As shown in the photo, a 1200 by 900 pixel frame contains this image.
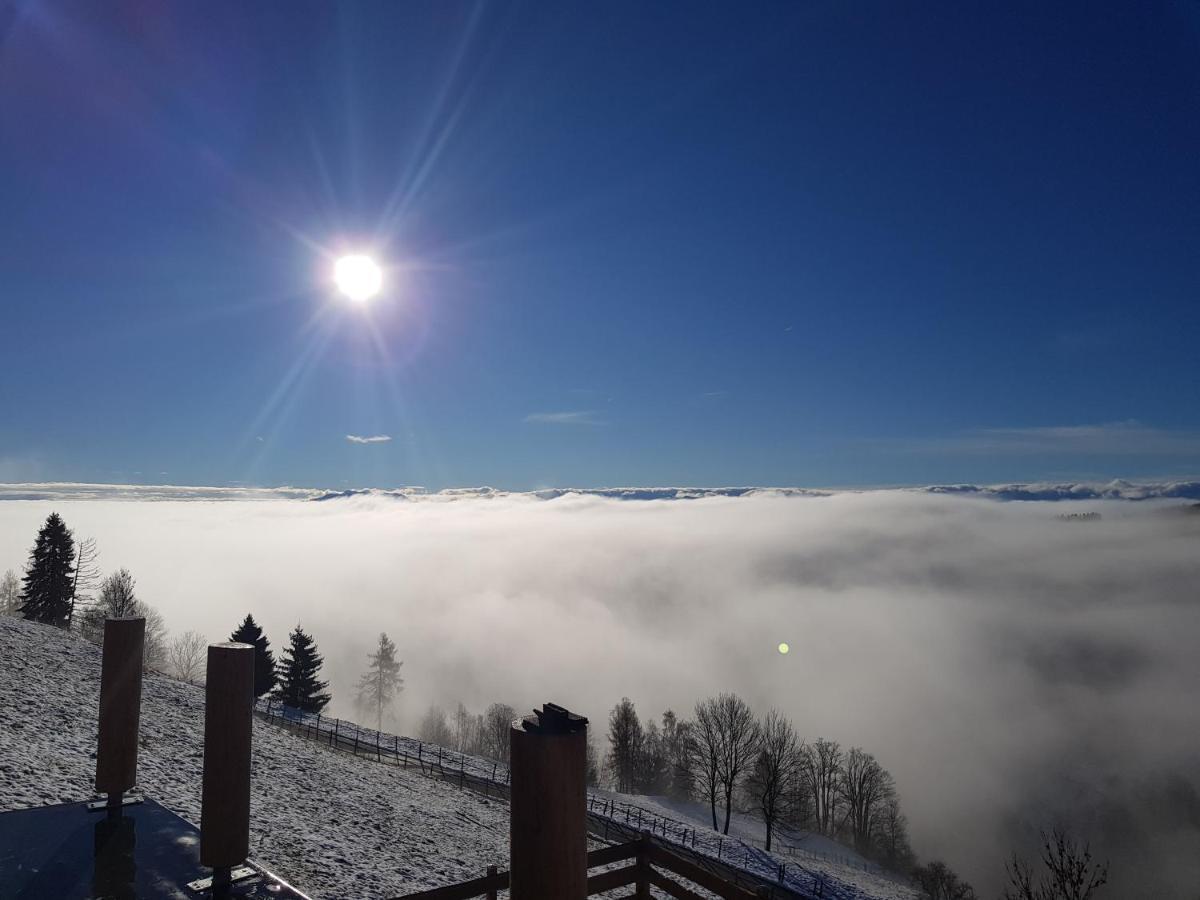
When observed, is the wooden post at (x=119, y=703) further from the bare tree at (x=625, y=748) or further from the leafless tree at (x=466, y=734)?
the leafless tree at (x=466, y=734)

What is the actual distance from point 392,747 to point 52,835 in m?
38.3

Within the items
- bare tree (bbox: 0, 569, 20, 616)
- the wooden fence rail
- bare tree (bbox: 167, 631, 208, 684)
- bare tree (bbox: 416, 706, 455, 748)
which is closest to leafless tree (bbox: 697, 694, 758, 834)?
the wooden fence rail

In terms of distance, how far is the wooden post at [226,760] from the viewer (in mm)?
5180

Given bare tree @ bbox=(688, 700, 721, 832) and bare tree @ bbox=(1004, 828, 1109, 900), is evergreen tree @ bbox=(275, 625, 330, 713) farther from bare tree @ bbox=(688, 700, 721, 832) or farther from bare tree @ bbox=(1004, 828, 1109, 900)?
bare tree @ bbox=(1004, 828, 1109, 900)

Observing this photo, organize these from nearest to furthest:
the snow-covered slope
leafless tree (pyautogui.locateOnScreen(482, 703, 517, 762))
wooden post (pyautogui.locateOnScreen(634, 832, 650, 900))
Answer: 1. wooden post (pyautogui.locateOnScreen(634, 832, 650, 900))
2. the snow-covered slope
3. leafless tree (pyautogui.locateOnScreen(482, 703, 517, 762))

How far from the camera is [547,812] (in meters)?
3.00

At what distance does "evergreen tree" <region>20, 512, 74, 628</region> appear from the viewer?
155 ft

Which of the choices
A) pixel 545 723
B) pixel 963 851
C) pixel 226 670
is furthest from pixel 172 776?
pixel 963 851

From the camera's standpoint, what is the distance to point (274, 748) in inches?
864

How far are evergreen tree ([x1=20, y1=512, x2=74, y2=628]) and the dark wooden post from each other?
62.1 m

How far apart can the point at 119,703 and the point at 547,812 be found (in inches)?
259

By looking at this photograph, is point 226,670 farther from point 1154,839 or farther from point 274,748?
point 1154,839

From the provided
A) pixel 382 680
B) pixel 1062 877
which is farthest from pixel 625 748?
pixel 1062 877

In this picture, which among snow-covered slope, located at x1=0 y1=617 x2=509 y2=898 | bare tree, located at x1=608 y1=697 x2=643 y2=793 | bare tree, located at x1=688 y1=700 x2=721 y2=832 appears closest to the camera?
snow-covered slope, located at x1=0 y1=617 x2=509 y2=898
